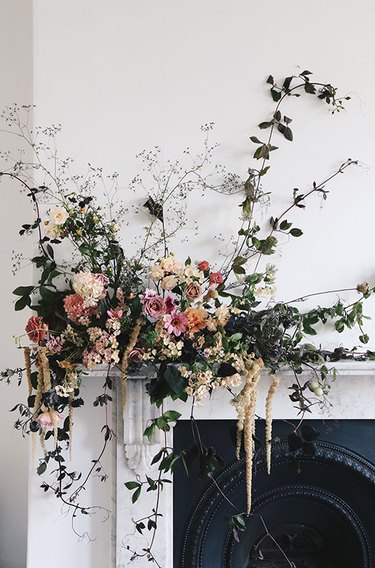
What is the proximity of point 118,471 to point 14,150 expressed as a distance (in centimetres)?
119

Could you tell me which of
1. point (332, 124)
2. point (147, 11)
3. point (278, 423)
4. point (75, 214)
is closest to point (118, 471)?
point (278, 423)

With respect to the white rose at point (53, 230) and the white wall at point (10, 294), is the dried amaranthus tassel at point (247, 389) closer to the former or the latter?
the white rose at point (53, 230)

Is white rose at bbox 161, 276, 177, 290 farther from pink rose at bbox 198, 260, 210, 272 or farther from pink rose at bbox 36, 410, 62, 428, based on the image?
pink rose at bbox 36, 410, 62, 428

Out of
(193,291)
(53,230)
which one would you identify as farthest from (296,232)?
(53,230)

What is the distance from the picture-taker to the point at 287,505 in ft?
6.89

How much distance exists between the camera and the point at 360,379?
1.95 m

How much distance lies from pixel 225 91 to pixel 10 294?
106 centimetres

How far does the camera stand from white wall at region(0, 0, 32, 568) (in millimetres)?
2238

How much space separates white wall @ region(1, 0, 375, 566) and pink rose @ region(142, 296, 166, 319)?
0.32 meters

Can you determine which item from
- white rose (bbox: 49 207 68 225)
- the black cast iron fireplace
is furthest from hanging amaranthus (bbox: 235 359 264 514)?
white rose (bbox: 49 207 68 225)

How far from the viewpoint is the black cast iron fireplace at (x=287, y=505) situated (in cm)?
196

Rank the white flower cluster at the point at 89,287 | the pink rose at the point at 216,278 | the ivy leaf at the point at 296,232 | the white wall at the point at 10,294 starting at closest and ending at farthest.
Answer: the white flower cluster at the point at 89,287
the pink rose at the point at 216,278
the ivy leaf at the point at 296,232
the white wall at the point at 10,294

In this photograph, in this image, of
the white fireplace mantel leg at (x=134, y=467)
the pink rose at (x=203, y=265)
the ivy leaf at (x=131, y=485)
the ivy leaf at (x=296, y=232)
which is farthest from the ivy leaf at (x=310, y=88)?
the ivy leaf at (x=131, y=485)

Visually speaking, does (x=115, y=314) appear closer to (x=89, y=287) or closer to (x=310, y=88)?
(x=89, y=287)
